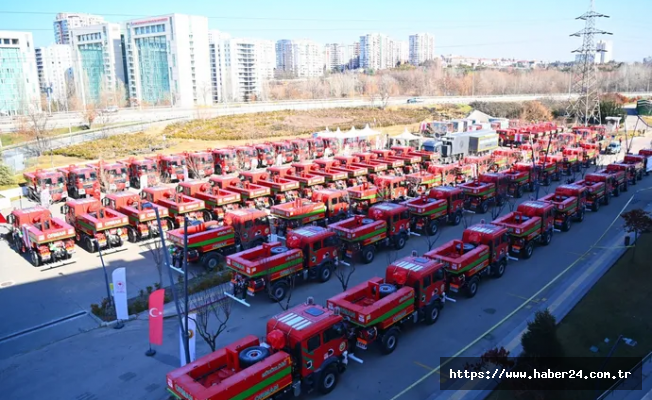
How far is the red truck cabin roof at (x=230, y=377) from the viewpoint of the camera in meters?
10.1

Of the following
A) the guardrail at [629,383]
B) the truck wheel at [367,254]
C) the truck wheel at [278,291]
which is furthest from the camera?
the truck wheel at [367,254]

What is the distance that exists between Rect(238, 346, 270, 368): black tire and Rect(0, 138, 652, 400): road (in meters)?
2.16

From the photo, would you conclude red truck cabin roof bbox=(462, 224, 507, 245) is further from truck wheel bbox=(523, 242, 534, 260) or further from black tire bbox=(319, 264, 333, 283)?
black tire bbox=(319, 264, 333, 283)

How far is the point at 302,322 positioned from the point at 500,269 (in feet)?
34.4

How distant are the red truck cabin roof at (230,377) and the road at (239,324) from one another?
201 centimetres

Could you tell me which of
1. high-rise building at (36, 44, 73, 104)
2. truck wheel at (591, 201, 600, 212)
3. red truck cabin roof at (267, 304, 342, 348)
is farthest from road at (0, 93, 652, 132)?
high-rise building at (36, 44, 73, 104)

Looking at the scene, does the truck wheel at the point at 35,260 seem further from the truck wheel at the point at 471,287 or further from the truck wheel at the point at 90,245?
the truck wheel at the point at 471,287

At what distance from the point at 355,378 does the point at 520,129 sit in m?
51.8

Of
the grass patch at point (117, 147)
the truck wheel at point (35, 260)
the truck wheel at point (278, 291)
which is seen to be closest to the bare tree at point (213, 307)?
the truck wheel at point (278, 291)

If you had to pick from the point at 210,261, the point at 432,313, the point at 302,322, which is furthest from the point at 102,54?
the point at 302,322

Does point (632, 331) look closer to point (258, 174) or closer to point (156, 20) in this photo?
point (258, 174)

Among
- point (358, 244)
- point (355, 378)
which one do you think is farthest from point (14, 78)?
point (355, 378)

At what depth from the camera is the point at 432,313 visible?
15.8 metres

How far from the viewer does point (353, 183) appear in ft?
112
